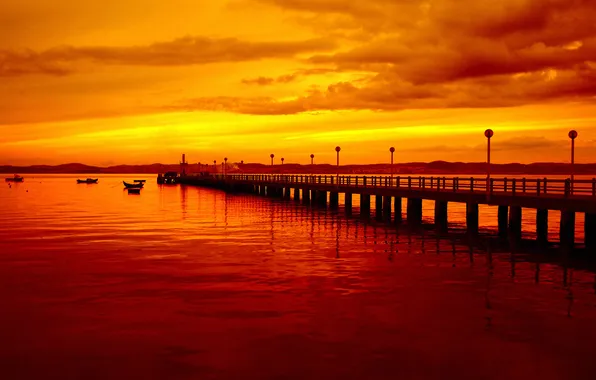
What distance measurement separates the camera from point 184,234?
39.3 meters

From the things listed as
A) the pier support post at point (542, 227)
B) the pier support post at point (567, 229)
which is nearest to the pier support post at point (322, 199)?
the pier support post at point (542, 227)

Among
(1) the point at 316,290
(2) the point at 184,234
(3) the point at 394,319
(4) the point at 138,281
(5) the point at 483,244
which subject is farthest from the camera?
(2) the point at 184,234

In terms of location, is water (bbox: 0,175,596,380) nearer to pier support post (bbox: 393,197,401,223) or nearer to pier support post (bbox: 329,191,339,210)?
pier support post (bbox: 393,197,401,223)

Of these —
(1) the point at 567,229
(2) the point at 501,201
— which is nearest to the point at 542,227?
(2) the point at 501,201

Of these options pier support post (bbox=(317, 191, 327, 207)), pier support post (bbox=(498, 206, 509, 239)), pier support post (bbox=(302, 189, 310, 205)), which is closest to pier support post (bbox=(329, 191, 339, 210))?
pier support post (bbox=(317, 191, 327, 207))

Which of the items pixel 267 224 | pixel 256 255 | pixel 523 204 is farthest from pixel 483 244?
pixel 267 224

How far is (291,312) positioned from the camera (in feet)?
57.3

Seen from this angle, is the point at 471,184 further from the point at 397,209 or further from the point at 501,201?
the point at 397,209

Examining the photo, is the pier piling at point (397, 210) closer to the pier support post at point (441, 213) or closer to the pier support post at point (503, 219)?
the pier support post at point (441, 213)

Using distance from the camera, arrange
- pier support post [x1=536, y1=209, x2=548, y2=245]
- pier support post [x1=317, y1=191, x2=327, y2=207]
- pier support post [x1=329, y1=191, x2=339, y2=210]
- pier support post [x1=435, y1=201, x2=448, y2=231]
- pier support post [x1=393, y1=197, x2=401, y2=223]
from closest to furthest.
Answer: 1. pier support post [x1=536, y1=209, x2=548, y2=245]
2. pier support post [x1=435, y1=201, x2=448, y2=231]
3. pier support post [x1=393, y1=197, x2=401, y2=223]
4. pier support post [x1=329, y1=191, x2=339, y2=210]
5. pier support post [x1=317, y1=191, x2=327, y2=207]

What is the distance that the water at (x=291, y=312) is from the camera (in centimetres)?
1298

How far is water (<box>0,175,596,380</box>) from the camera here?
1298 cm

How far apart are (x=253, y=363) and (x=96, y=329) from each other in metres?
4.66

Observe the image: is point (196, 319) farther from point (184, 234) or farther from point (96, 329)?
point (184, 234)
